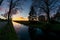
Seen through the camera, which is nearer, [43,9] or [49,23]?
[49,23]

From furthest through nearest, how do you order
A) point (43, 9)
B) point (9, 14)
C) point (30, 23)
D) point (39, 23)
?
1. point (43, 9)
2. point (30, 23)
3. point (39, 23)
4. point (9, 14)

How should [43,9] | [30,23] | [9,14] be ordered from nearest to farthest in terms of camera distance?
[9,14] → [30,23] → [43,9]

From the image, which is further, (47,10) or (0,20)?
(47,10)

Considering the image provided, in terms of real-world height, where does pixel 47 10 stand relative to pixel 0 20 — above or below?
above

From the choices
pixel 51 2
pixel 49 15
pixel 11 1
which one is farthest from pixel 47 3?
pixel 11 1

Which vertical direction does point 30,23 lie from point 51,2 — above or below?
→ below

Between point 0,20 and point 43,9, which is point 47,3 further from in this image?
point 0,20

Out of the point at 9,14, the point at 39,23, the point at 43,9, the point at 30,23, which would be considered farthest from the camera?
the point at 43,9

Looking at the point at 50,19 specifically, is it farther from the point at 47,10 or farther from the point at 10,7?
the point at 10,7

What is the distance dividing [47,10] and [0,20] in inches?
480

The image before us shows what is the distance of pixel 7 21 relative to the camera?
125ft

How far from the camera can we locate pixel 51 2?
42.5 metres

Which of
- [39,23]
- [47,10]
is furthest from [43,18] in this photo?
[47,10]

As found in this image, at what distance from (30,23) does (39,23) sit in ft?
11.0
